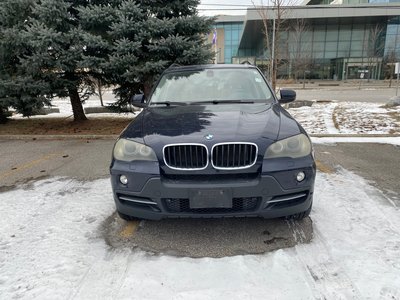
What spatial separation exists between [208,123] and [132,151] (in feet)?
2.55

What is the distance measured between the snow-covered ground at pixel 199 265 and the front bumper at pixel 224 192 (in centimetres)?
38

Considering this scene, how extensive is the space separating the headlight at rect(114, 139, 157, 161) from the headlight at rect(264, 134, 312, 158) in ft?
3.39

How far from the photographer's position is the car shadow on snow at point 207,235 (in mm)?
2949

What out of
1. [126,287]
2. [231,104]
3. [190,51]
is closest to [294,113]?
[190,51]

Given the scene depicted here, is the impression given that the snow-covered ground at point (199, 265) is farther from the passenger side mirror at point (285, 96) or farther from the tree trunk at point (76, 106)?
the tree trunk at point (76, 106)

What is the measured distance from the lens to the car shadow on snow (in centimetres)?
295

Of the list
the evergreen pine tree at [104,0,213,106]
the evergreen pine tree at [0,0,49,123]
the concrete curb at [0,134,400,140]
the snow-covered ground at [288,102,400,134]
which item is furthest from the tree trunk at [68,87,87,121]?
the snow-covered ground at [288,102,400,134]

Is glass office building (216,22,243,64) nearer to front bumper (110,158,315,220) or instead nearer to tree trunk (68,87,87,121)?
tree trunk (68,87,87,121)

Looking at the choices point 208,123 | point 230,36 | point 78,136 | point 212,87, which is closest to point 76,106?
point 78,136

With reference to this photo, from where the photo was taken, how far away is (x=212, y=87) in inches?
173

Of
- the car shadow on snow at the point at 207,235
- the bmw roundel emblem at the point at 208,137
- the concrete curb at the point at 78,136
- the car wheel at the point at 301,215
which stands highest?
the bmw roundel emblem at the point at 208,137

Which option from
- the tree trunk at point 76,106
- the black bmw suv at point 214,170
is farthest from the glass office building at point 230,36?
the black bmw suv at point 214,170

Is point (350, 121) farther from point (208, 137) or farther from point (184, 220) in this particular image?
point (208, 137)

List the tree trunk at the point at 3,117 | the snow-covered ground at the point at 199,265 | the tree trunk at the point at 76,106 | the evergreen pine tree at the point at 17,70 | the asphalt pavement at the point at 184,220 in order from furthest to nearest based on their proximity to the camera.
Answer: the tree trunk at the point at 3,117 → the tree trunk at the point at 76,106 → the evergreen pine tree at the point at 17,70 → the asphalt pavement at the point at 184,220 → the snow-covered ground at the point at 199,265
